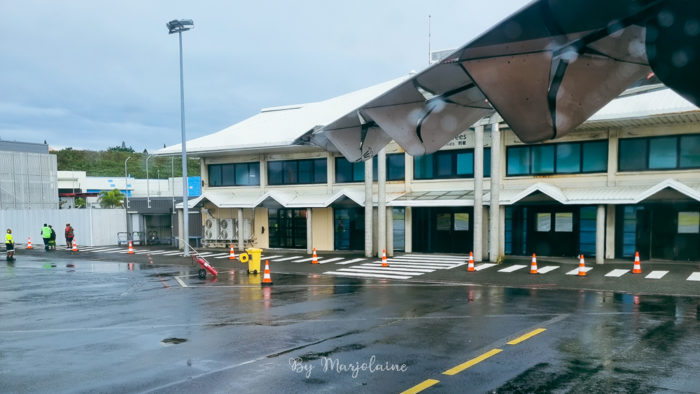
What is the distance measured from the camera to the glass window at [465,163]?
89.9ft

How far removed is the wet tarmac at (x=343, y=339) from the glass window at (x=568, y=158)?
10.1m

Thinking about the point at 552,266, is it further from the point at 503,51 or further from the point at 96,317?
the point at 503,51

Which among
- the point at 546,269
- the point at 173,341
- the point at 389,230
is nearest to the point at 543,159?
the point at 546,269

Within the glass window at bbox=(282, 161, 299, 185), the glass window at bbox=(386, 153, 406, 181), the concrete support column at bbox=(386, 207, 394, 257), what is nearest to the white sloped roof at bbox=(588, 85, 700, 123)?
the glass window at bbox=(386, 153, 406, 181)

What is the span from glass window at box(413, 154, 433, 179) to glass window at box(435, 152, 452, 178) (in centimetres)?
41

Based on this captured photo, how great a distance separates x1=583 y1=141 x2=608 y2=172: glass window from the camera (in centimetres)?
2431

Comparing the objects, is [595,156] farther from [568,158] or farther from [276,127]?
[276,127]

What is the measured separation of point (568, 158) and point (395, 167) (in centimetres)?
923

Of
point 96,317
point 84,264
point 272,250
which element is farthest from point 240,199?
point 96,317

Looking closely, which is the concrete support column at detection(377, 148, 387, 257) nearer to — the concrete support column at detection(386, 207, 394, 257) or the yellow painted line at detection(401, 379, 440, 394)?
the concrete support column at detection(386, 207, 394, 257)

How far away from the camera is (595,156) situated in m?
24.5

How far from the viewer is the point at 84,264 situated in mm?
25625

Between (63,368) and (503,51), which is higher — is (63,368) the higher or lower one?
the lower one

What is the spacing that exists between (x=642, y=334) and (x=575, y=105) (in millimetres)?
9350
